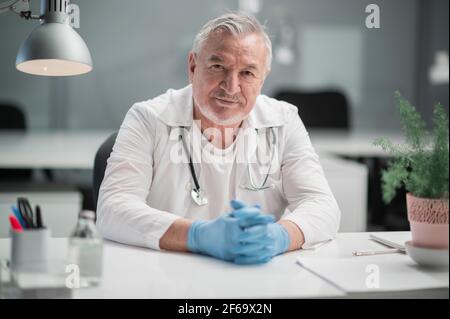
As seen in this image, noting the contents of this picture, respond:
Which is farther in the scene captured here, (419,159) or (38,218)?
(419,159)

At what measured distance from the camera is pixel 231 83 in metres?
1.65

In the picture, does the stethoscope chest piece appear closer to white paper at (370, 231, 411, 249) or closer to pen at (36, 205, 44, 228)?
white paper at (370, 231, 411, 249)

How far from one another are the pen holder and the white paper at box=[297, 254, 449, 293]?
52cm

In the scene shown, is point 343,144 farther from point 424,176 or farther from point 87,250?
point 87,250

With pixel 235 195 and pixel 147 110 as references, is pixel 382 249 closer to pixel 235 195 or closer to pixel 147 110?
pixel 235 195

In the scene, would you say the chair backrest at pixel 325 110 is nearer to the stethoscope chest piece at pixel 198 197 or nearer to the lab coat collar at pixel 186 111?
the lab coat collar at pixel 186 111

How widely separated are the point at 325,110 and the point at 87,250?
3121 millimetres

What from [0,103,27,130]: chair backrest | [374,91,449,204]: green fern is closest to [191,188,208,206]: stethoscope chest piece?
[374,91,449,204]: green fern

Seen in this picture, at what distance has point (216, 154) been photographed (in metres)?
1.79

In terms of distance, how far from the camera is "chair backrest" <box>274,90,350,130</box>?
3977 mm

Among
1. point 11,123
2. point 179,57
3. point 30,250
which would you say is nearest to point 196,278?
point 30,250

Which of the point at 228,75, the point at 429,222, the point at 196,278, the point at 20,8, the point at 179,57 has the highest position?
the point at 179,57

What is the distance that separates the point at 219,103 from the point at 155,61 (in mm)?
2891

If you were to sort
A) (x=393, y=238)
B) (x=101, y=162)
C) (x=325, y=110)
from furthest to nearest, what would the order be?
(x=325, y=110) → (x=101, y=162) → (x=393, y=238)
